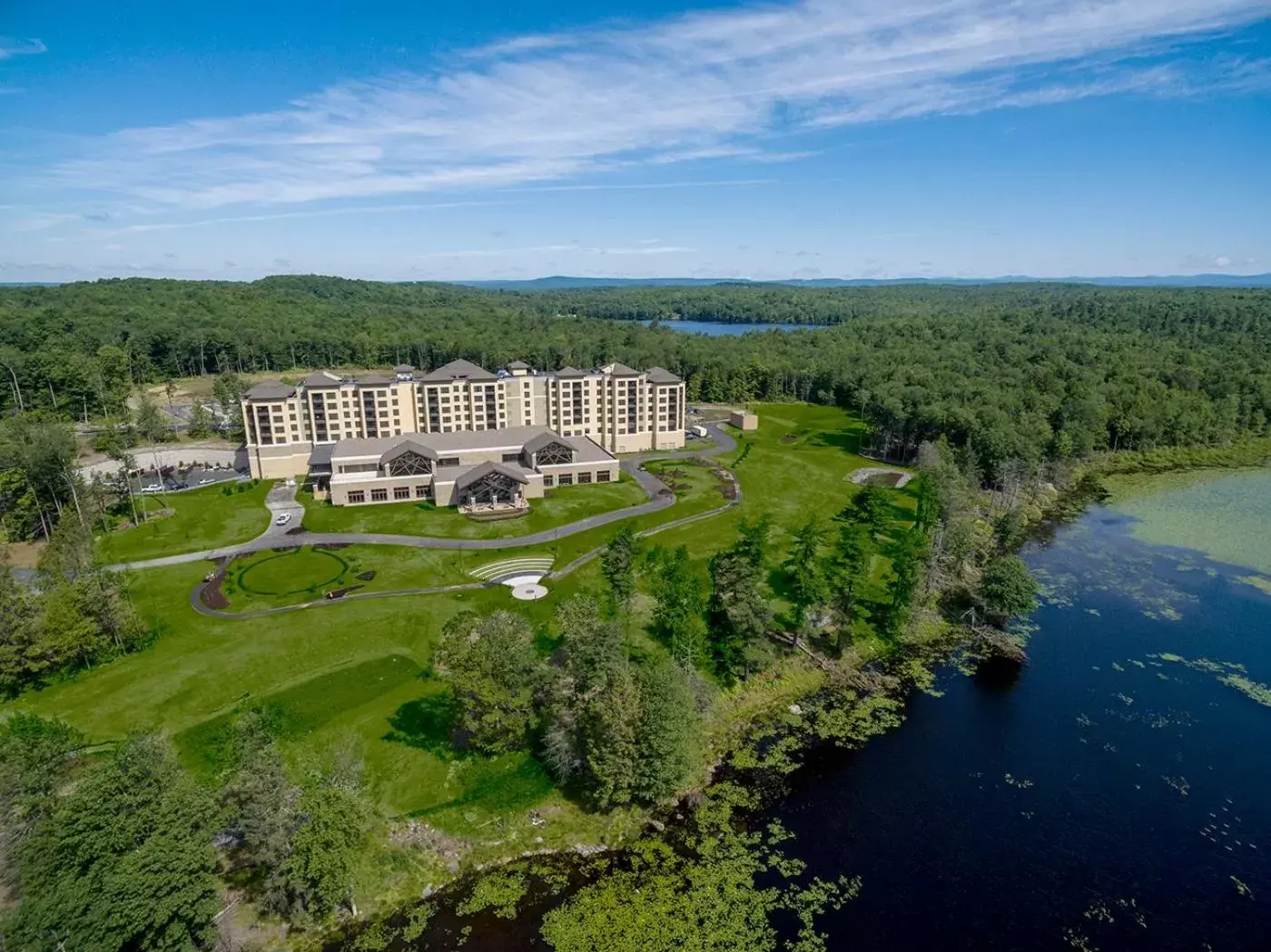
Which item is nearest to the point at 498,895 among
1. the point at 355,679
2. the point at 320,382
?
the point at 355,679

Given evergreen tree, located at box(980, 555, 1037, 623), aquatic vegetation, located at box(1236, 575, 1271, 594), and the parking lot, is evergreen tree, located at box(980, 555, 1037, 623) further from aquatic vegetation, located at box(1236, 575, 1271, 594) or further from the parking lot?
the parking lot

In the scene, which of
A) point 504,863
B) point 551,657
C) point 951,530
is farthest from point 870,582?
point 504,863

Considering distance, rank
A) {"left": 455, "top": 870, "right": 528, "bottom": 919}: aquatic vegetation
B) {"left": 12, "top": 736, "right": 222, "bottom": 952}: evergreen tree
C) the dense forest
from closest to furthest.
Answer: {"left": 12, "top": 736, "right": 222, "bottom": 952}: evergreen tree, {"left": 455, "top": 870, "right": 528, "bottom": 919}: aquatic vegetation, the dense forest

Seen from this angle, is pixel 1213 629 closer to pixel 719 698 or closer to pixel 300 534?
pixel 719 698

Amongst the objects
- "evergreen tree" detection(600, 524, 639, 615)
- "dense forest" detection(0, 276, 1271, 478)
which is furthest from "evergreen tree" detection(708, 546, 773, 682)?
"dense forest" detection(0, 276, 1271, 478)

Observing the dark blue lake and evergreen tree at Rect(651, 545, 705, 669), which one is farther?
evergreen tree at Rect(651, 545, 705, 669)

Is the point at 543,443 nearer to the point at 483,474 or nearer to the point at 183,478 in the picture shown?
the point at 483,474
